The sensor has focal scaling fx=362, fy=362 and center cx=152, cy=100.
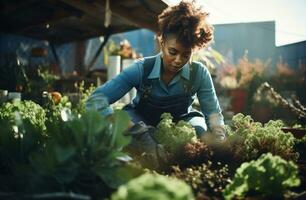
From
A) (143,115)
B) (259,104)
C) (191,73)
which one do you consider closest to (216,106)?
(191,73)

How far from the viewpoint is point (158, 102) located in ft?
11.6

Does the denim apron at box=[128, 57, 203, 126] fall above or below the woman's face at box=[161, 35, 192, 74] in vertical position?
below

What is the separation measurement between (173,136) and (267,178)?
0.98m

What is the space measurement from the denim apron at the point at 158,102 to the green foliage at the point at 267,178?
172cm

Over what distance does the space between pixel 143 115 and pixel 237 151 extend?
1222 millimetres

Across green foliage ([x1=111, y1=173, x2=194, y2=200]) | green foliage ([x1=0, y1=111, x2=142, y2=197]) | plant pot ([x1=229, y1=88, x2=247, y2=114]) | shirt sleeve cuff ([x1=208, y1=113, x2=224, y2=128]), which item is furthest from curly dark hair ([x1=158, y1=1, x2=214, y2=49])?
plant pot ([x1=229, y1=88, x2=247, y2=114])

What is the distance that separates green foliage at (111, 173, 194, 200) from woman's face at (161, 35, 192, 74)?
2007mm

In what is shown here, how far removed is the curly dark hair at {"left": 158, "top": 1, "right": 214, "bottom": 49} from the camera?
322 cm

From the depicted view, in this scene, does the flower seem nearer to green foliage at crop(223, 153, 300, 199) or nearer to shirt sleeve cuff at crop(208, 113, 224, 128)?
shirt sleeve cuff at crop(208, 113, 224, 128)

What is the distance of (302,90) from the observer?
1100 centimetres

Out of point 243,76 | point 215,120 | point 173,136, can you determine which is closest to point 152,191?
point 173,136

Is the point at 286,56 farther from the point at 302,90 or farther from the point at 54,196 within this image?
the point at 54,196

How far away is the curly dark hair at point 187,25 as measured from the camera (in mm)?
3217

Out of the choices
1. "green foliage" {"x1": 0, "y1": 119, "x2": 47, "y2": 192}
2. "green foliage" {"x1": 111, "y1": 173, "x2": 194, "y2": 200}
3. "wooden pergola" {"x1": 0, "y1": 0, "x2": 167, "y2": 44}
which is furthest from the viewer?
"wooden pergola" {"x1": 0, "y1": 0, "x2": 167, "y2": 44}
